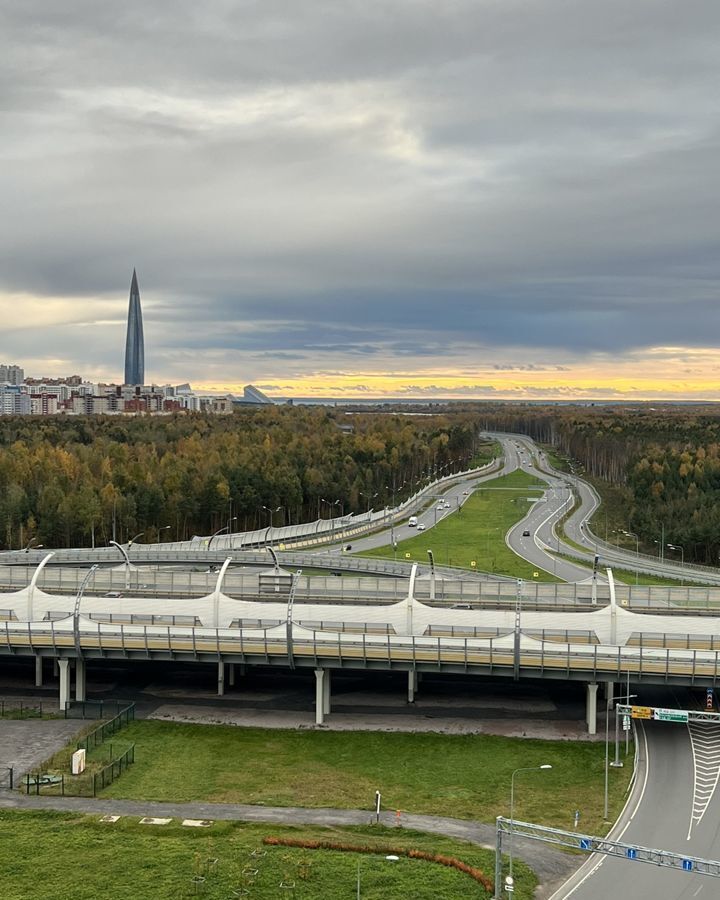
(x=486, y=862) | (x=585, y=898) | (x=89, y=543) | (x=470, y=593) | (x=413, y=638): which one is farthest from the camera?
(x=89, y=543)

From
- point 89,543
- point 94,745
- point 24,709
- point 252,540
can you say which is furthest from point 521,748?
point 89,543

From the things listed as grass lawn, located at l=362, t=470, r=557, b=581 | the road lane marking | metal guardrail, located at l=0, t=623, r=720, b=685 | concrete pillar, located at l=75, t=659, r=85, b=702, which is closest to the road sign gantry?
the road lane marking

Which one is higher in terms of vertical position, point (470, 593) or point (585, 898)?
point (470, 593)

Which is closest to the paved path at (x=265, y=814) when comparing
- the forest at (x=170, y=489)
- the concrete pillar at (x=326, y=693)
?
the concrete pillar at (x=326, y=693)

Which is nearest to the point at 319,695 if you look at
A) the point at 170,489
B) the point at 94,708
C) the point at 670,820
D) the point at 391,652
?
the point at 391,652

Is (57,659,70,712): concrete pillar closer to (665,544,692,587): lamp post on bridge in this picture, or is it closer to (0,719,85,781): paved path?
(0,719,85,781): paved path

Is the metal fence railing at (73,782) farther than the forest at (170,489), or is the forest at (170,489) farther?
the forest at (170,489)

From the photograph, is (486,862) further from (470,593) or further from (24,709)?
(24,709)

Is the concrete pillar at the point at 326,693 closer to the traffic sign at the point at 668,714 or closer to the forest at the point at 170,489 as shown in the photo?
the traffic sign at the point at 668,714
